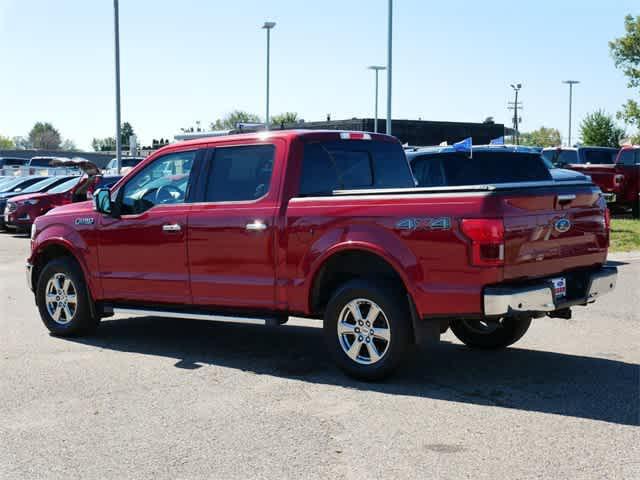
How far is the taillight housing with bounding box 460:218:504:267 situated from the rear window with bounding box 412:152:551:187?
606cm

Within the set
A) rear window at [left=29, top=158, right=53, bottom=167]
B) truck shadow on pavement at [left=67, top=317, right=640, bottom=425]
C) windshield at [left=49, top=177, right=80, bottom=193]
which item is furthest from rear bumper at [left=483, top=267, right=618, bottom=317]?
rear window at [left=29, top=158, right=53, bottom=167]

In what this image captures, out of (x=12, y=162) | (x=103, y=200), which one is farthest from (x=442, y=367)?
(x=12, y=162)

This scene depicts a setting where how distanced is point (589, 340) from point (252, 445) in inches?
171

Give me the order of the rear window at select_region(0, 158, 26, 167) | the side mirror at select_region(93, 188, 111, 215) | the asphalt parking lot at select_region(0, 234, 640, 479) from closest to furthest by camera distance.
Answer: the asphalt parking lot at select_region(0, 234, 640, 479), the side mirror at select_region(93, 188, 111, 215), the rear window at select_region(0, 158, 26, 167)

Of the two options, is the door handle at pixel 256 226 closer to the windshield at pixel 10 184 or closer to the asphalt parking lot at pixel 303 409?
the asphalt parking lot at pixel 303 409

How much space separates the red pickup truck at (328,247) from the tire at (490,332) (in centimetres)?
1

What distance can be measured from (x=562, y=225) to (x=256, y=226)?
2.43 m

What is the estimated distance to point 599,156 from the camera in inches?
1078

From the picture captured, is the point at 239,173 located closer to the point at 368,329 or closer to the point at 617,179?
the point at 368,329

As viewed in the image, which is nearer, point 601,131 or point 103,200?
point 103,200

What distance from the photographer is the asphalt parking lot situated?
4.84 m

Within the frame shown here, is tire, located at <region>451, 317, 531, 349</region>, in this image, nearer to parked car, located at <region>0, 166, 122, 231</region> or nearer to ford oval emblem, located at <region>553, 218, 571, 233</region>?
ford oval emblem, located at <region>553, 218, 571, 233</region>

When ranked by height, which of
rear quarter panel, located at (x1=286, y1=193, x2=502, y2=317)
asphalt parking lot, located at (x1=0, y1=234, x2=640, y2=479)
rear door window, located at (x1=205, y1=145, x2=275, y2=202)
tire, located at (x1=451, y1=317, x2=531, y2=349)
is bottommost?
asphalt parking lot, located at (x1=0, y1=234, x2=640, y2=479)

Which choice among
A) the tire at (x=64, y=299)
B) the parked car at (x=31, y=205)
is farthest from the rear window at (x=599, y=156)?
the tire at (x=64, y=299)
